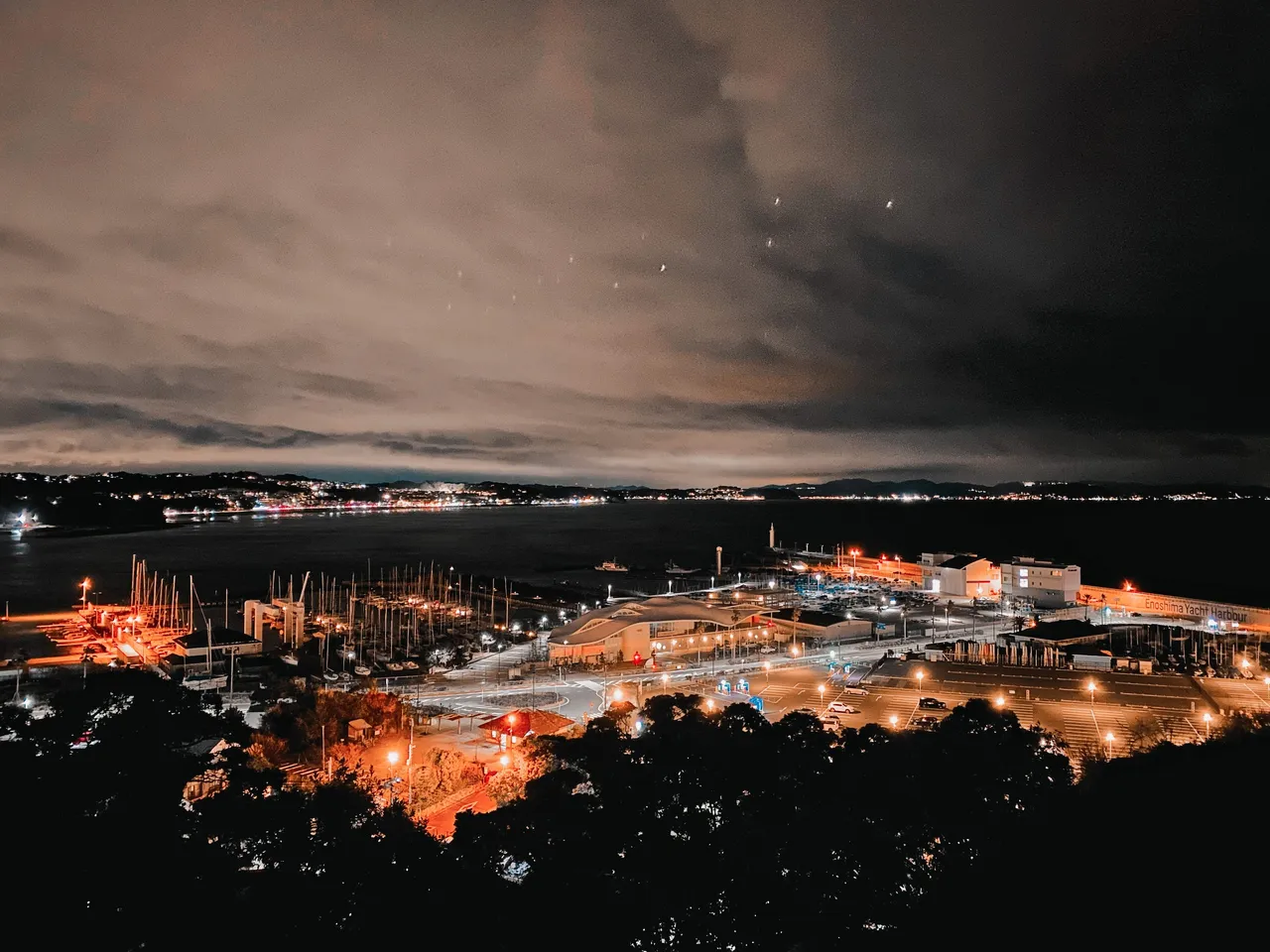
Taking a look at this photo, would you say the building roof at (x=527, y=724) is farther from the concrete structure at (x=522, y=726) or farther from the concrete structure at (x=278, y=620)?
the concrete structure at (x=278, y=620)

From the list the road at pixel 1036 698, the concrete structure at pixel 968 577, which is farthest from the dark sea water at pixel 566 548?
Result: the road at pixel 1036 698

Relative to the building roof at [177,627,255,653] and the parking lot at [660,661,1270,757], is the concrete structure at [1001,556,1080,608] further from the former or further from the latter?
the building roof at [177,627,255,653]

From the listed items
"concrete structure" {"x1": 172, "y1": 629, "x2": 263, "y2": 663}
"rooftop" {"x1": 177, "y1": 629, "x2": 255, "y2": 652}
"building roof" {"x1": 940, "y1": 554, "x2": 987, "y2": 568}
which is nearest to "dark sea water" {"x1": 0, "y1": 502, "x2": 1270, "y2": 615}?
"building roof" {"x1": 940, "y1": 554, "x2": 987, "y2": 568}

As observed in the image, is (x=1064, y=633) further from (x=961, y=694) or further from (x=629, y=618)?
(x=629, y=618)

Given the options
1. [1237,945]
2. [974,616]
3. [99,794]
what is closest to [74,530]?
[974,616]

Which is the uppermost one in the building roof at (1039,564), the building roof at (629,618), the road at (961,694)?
the building roof at (1039,564)

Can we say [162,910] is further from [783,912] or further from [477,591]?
[477,591]

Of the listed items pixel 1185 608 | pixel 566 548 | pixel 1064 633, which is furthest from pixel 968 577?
pixel 566 548
